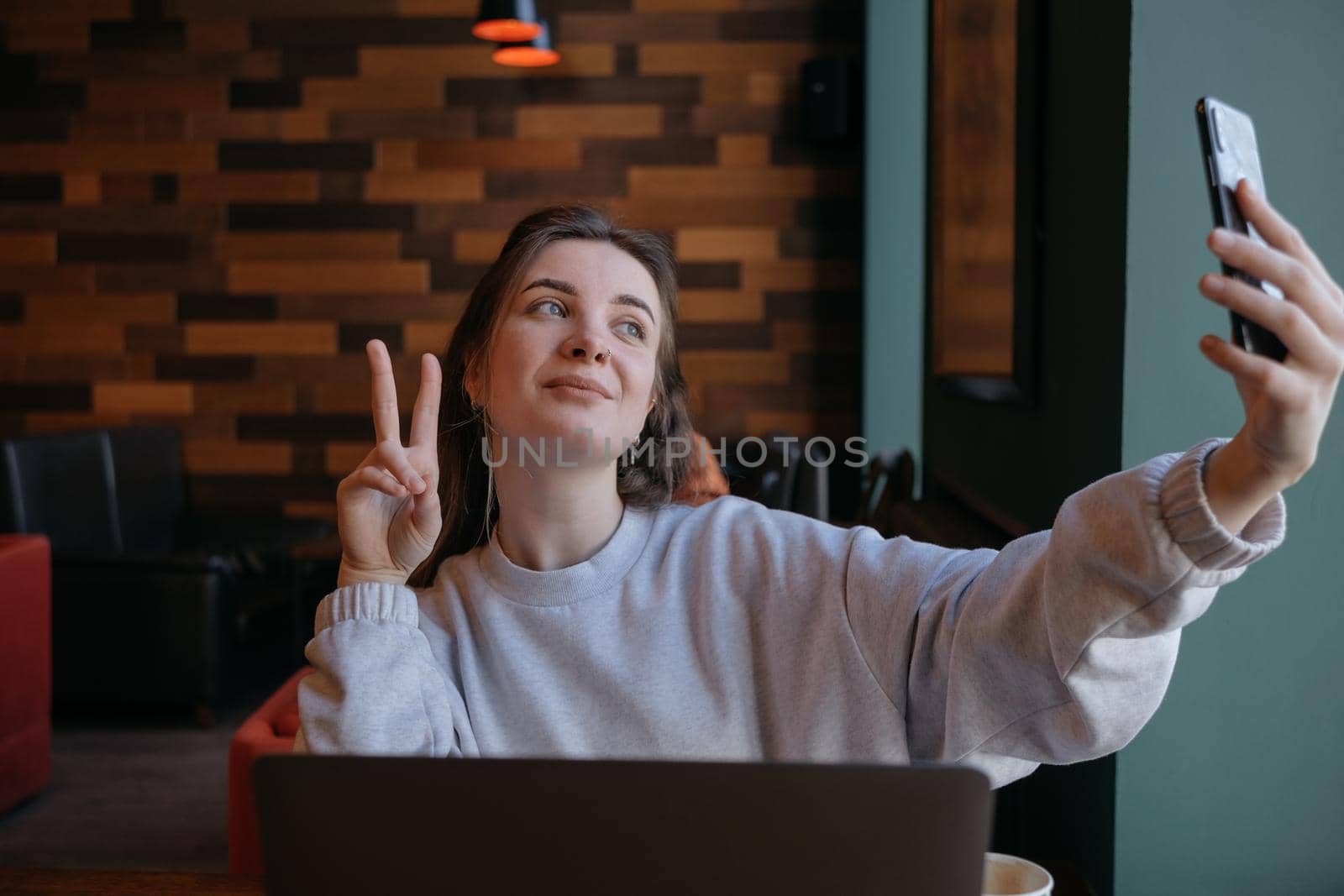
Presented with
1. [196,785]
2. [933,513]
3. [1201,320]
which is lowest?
[196,785]

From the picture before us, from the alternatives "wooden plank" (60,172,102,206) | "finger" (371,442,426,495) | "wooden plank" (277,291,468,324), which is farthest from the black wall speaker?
"finger" (371,442,426,495)

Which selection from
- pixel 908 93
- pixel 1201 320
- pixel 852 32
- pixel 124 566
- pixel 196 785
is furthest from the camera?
pixel 852 32

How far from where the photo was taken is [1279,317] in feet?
2.39

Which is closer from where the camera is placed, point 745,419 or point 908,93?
point 908,93

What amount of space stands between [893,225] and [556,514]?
3.95 m

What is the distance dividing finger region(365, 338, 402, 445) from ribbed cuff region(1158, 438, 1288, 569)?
72cm

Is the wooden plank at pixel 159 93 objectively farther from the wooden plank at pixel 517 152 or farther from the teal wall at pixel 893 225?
the teal wall at pixel 893 225

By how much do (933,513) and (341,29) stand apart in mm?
4141

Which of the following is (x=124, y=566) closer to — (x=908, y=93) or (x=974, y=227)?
(x=974, y=227)

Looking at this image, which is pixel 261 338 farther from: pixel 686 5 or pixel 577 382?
pixel 577 382

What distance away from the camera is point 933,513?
273 cm

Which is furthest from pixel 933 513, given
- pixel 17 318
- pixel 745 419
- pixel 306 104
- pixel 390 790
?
pixel 17 318

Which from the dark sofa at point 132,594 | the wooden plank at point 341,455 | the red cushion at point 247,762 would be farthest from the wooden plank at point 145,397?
the red cushion at point 247,762

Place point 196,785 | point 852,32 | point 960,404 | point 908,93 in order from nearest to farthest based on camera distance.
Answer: point 960,404 < point 196,785 < point 908,93 < point 852,32
